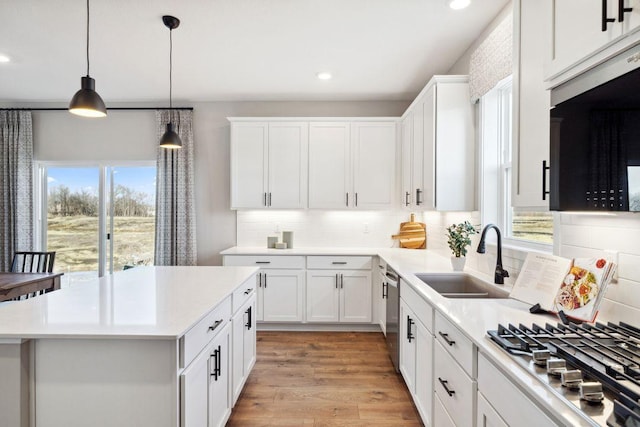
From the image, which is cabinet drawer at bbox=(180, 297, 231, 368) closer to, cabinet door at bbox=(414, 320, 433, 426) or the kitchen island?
the kitchen island

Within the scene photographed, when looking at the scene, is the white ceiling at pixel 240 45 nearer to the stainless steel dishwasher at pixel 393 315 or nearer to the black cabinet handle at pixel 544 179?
the black cabinet handle at pixel 544 179

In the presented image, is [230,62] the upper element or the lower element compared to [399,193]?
upper

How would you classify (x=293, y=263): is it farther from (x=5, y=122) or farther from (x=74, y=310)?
(x=5, y=122)

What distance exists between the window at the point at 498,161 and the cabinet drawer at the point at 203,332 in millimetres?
1995

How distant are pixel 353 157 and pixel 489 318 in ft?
9.55

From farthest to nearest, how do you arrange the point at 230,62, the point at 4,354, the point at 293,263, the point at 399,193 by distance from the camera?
the point at 399,193 → the point at 293,263 → the point at 230,62 → the point at 4,354

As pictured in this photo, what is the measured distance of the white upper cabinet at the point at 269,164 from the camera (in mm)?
4168

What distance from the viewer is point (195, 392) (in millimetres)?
1541

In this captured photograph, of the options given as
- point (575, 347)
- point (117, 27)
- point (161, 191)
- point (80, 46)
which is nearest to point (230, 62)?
point (117, 27)

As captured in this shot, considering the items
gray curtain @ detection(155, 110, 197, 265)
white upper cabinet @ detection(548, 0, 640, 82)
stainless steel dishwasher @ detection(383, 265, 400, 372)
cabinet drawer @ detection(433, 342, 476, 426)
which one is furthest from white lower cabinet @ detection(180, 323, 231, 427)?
gray curtain @ detection(155, 110, 197, 265)

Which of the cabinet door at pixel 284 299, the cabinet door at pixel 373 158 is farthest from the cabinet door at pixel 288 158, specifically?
the cabinet door at pixel 284 299

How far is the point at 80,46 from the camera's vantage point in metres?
3.01

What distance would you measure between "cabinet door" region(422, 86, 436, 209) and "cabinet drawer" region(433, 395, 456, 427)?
153cm

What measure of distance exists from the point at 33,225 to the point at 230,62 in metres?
3.56
